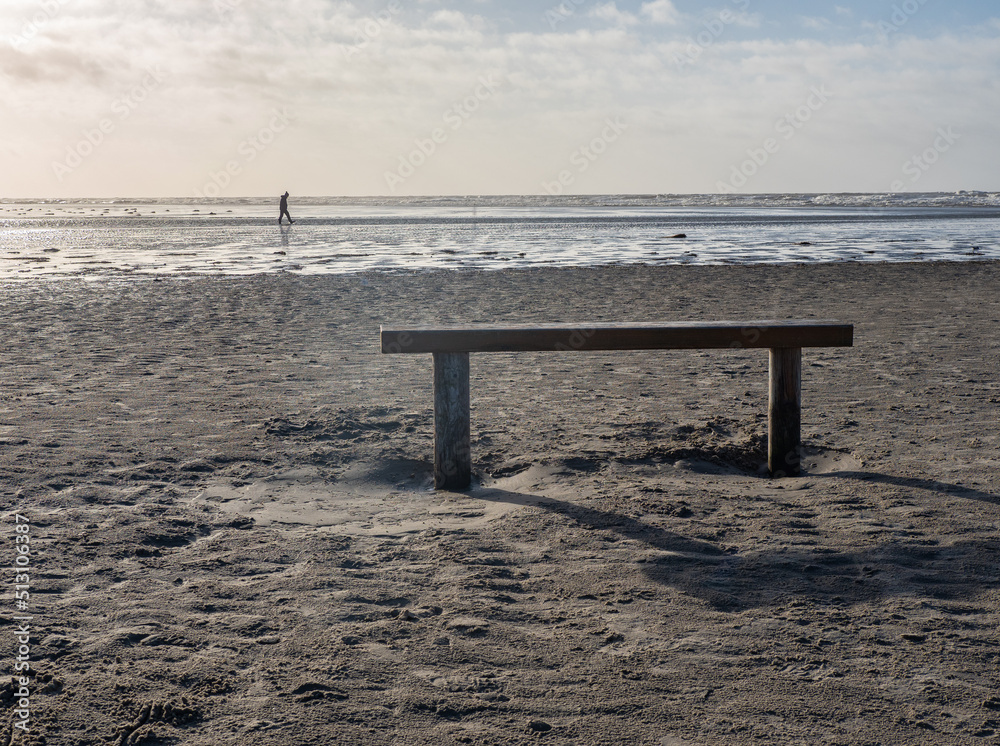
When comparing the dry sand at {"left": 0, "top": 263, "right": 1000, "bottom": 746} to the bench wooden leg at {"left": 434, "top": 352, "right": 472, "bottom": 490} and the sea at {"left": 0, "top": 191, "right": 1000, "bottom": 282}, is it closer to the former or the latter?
the bench wooden leg at {"left": 434, "top": 352, "right": 472, "bottom": 490}

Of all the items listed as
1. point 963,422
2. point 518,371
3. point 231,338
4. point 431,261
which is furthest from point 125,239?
point 963,422

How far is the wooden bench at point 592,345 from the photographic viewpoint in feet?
14.2

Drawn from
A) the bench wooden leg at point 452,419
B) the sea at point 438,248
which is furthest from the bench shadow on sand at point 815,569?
the sea at point 438,248

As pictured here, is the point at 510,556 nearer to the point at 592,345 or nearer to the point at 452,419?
the point at 452,419

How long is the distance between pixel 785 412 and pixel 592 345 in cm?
122

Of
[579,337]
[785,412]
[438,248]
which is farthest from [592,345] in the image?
[438,248]

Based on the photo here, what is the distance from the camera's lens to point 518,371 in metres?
7.53

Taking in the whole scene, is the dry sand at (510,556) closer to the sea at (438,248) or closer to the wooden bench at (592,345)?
the wooden bench at (592,345)

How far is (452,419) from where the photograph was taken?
448 cm

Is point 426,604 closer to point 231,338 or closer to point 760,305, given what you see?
point 231,338

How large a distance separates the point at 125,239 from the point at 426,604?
1215 inches

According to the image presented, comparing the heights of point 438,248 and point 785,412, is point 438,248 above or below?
above

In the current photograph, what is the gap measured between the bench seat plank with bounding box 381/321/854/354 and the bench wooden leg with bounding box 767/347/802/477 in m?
0.24

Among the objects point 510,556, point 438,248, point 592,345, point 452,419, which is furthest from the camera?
point 438,248
